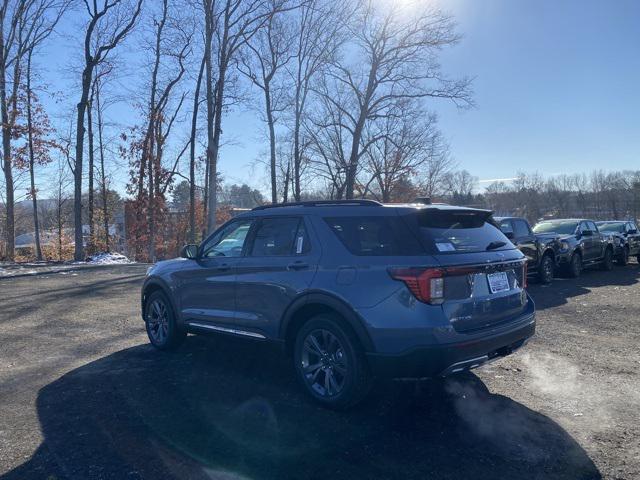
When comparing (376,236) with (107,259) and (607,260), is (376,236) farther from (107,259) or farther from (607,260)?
(107,259)

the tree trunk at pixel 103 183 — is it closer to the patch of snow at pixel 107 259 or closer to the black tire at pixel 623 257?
the patch of snow at pixel 107 259

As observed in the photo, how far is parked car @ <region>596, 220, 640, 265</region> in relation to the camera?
17.2 metres

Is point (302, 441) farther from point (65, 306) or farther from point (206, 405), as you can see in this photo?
point (65, 306)

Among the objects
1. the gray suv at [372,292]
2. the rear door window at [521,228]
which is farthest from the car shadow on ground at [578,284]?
the gray suv at [372,292]

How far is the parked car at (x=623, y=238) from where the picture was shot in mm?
17188

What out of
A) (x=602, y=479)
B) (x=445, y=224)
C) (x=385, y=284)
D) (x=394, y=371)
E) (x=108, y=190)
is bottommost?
(x=602, y=479)

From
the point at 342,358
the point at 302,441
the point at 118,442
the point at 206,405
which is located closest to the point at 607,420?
the point at 342,358

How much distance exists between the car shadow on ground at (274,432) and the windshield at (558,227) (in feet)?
33.8

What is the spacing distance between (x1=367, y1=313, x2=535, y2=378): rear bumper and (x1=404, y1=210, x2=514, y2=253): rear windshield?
754 mm

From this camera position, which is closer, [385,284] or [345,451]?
[345,451]

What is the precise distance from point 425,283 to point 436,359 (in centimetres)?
57

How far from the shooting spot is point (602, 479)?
329 centimetres

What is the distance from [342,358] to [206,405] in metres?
1.28

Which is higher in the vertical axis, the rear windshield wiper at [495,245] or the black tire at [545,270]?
the rear windshield wiper at [495,245]
